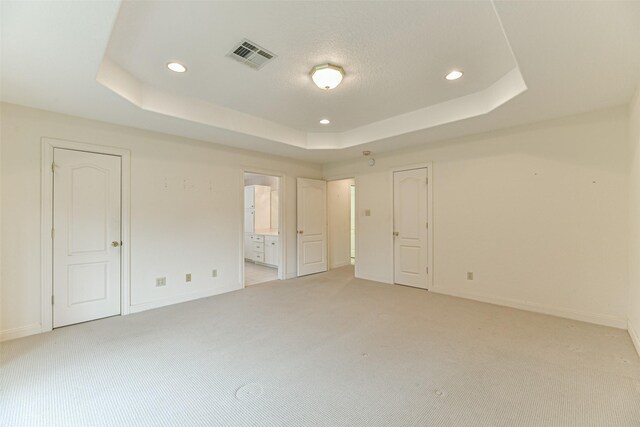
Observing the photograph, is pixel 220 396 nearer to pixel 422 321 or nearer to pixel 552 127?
pixel 422 321

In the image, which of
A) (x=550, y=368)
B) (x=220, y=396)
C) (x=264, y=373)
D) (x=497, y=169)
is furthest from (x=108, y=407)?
(x=497, y=169)

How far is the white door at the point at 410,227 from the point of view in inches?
185

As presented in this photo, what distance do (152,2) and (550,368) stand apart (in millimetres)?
4053

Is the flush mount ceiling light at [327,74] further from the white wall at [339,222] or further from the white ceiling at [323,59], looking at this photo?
the white wall at [339,222]

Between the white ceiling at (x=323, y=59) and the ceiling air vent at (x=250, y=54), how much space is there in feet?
0.27

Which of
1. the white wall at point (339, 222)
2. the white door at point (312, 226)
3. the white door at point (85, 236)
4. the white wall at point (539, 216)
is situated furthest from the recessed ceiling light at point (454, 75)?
the white door at point (85, 236)

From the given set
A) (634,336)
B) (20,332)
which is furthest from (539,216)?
(20,332)

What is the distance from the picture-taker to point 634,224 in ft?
9.12

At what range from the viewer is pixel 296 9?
186cm

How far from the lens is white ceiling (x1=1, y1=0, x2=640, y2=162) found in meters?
1.78

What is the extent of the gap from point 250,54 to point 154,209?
2.63 metres

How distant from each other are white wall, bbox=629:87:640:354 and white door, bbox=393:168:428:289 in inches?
90.7

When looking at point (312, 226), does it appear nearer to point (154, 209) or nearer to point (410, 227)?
point (410, 227)

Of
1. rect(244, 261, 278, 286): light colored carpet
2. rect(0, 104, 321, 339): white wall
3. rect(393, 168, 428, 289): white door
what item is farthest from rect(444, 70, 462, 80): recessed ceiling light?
rect(244, 261, 278, 286): light colored carpet
